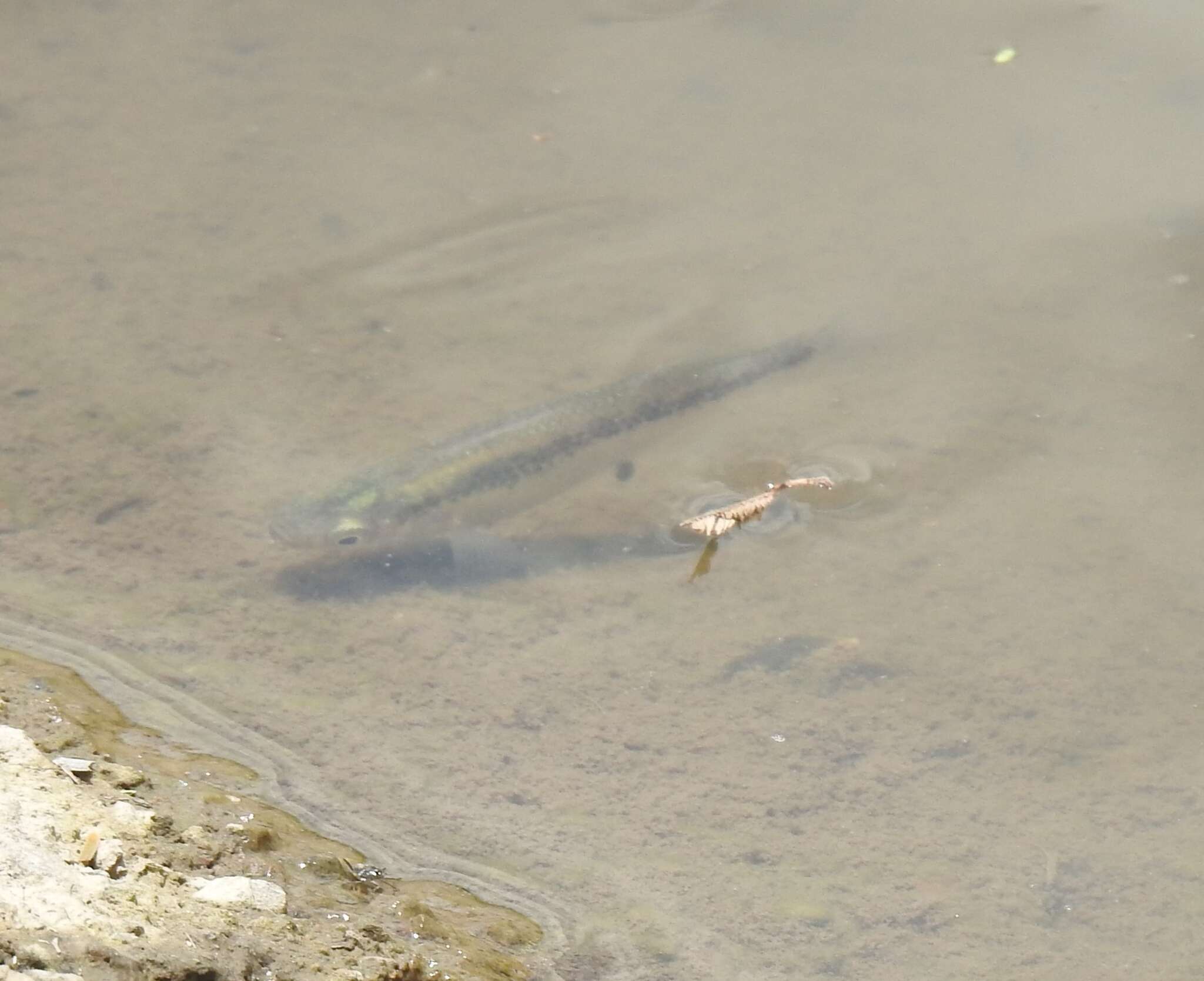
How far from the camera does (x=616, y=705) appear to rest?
4.07 metres

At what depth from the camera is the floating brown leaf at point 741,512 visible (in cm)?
461

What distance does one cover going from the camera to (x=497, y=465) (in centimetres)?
502

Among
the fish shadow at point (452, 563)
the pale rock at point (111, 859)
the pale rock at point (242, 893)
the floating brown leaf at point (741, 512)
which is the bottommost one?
the fish shadow at point (452, 563)

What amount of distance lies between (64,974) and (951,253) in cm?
513

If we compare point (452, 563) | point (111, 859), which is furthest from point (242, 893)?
point (452, 563)

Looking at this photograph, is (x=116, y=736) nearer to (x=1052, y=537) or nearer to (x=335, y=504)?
(x=335, y=504)

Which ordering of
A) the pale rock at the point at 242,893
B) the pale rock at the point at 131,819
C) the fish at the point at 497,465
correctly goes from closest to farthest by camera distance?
1. the pale rock at the point at 242,893
2. the pale rock at the point at 131,819
3. the fish at the point at 497,465

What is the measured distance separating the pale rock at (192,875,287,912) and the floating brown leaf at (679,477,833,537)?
7.19ft

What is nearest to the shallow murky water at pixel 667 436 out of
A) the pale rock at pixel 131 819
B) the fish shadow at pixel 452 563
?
the fish shadow at pixel 452 563

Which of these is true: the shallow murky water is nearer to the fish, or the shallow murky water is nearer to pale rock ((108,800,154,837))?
the fish

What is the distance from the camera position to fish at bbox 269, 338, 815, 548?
186 inches

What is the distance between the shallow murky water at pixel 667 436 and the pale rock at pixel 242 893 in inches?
28.6

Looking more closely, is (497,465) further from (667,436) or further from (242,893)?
(242,893)

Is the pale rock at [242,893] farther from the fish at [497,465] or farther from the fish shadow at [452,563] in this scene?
the fish at [497,465]
